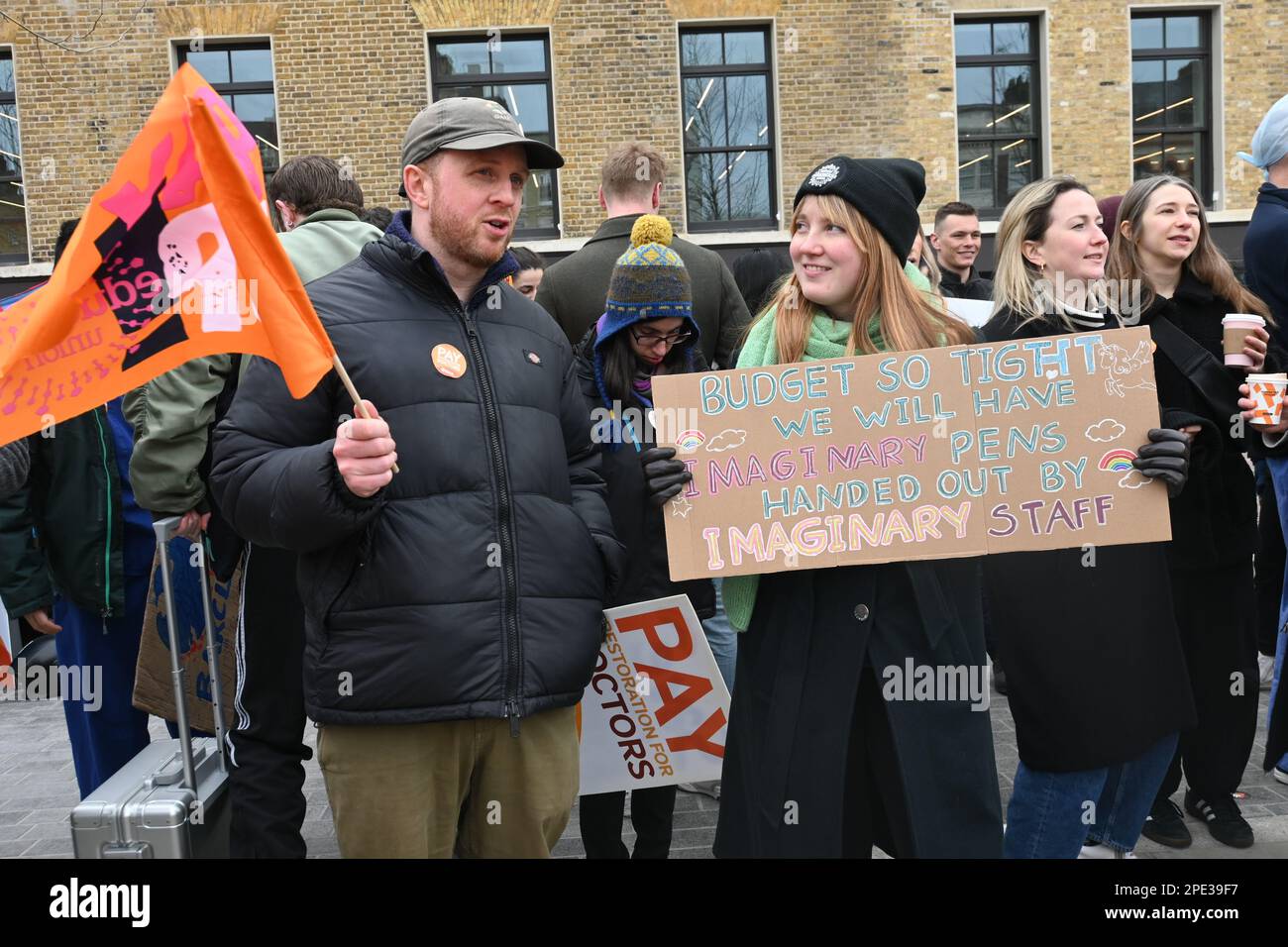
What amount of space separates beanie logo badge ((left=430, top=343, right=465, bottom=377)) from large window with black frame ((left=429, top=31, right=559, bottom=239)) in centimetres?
1161

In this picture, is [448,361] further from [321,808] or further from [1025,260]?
[321,808]

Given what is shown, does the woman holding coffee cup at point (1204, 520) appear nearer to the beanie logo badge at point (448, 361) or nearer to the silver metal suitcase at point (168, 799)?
the beanie logo badge at point (448, 361)

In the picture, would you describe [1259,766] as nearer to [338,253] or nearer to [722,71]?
[338,253]

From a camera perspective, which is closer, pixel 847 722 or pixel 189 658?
pixel 847 722

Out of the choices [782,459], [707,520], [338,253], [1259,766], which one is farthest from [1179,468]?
[1259,766]

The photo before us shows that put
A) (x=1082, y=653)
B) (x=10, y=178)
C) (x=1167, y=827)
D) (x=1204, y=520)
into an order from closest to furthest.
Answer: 1. (x=1082, y=653)
2. (x=1204, y=520)
3. (x=1167, y=827)
4. (x=10, y=178)

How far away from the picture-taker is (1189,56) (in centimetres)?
1412

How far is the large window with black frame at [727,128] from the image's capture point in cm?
1374

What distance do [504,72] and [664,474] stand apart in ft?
40.3

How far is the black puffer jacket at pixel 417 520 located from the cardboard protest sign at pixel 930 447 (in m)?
0.37

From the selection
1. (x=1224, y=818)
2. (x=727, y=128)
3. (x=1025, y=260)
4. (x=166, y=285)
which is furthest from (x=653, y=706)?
(x=727, y=128)

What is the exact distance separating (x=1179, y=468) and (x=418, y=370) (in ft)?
5.94

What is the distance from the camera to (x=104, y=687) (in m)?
3.86

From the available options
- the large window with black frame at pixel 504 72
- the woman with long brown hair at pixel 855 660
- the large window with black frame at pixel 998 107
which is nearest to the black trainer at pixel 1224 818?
the woman with long brown hair at pixel 855 660
